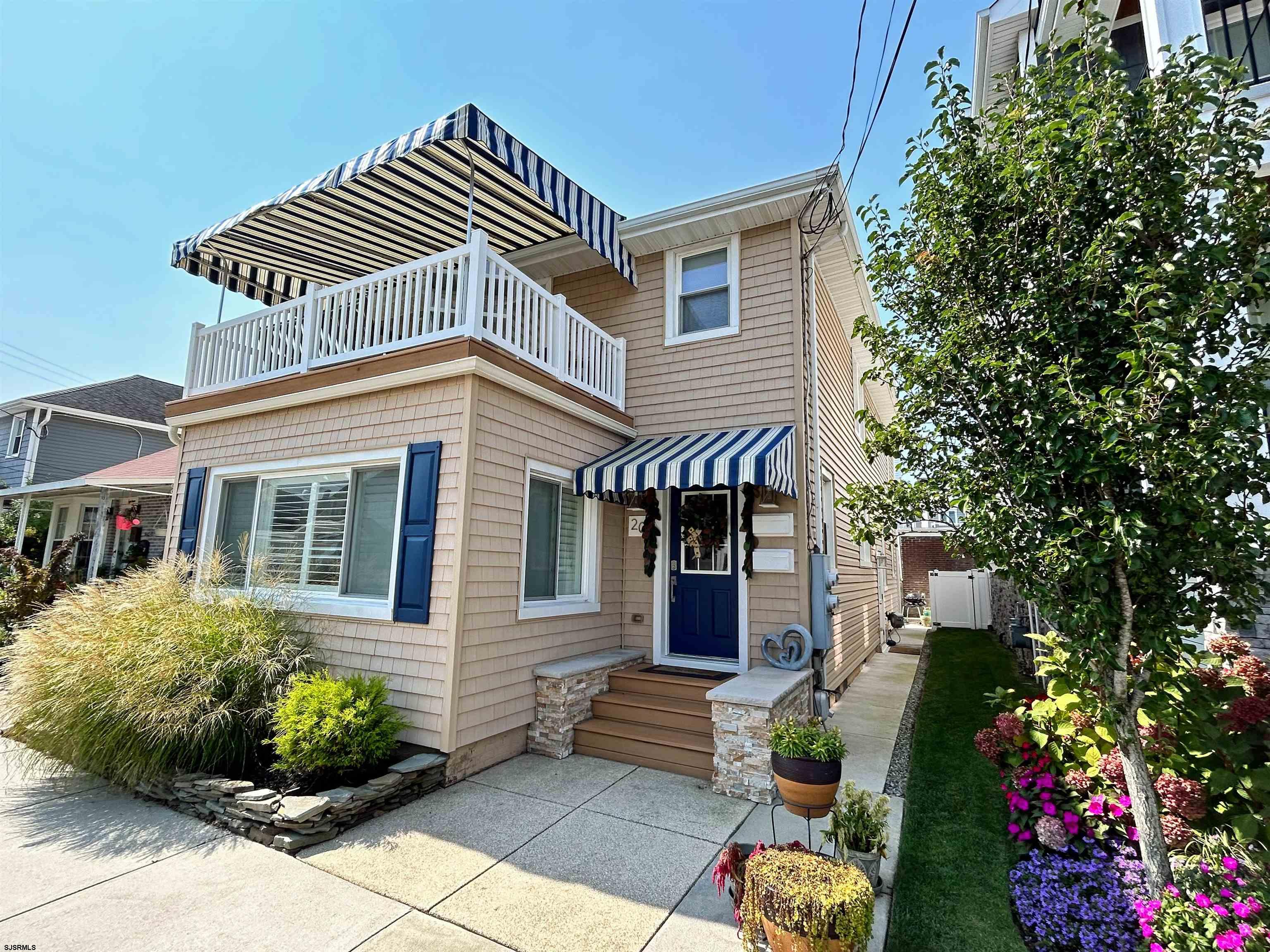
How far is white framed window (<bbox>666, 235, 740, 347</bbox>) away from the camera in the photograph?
8164 millimetres

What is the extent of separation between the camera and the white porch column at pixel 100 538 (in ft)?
47.9

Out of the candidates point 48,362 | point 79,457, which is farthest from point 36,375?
point 79,457

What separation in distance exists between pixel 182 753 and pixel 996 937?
629cm

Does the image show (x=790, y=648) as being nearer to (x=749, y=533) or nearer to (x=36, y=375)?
(x=749, y=533)

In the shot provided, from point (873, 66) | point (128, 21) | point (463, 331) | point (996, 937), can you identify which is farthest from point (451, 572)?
point (128, 21)

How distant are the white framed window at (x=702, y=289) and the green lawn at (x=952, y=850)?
5868 mm

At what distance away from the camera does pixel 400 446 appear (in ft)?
20.2

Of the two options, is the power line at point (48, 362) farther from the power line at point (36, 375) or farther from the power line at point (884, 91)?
the power line at point (884, 91)

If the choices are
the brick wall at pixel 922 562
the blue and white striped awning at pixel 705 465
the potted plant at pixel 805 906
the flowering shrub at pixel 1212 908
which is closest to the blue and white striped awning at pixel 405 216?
the blue and white striped awning at pixel 705 465

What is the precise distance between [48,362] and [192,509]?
30311mm

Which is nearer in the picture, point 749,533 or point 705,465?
point 705,465

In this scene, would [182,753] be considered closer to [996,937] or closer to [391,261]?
[996,937]

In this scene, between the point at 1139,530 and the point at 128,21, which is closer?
the point at 1139,530

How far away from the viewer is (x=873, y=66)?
226 inches
